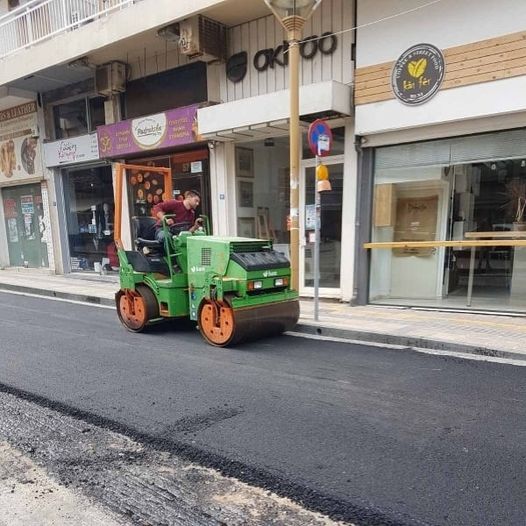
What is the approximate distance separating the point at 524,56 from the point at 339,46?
3058mm

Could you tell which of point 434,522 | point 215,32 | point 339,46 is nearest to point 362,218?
point 339,46

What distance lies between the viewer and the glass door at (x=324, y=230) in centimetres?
888

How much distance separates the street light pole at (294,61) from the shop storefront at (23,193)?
991cm

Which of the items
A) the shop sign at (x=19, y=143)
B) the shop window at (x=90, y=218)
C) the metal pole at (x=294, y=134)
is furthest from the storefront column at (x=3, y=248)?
the metal pole at (x=294, y=134)

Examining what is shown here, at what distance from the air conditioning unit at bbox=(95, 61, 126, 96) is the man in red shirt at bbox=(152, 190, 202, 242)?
6.06 meters

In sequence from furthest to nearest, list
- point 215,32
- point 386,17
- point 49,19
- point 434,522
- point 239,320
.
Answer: point 49,19, point 215,32, point 386,17, point 239,320, point 434,522

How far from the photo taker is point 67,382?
4766 mm

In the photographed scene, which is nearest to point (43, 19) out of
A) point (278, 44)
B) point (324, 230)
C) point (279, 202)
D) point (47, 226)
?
point (47, 226)

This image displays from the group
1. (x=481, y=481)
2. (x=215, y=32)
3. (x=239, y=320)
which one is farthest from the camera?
(x=215, y=32)

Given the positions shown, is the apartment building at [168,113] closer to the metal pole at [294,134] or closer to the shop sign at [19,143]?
the shop sign at [19,143]

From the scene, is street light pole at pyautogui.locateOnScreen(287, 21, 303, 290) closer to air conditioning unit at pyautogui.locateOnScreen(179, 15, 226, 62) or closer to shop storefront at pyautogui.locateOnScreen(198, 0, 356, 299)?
shop storefront at pyautogui.locateOnScreen(198, 0, 356, 299)

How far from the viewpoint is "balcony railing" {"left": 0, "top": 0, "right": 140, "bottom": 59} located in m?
11.6

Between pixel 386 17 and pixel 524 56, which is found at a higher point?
pixel 386 17

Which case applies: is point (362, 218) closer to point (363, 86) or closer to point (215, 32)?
point (363, 86)
